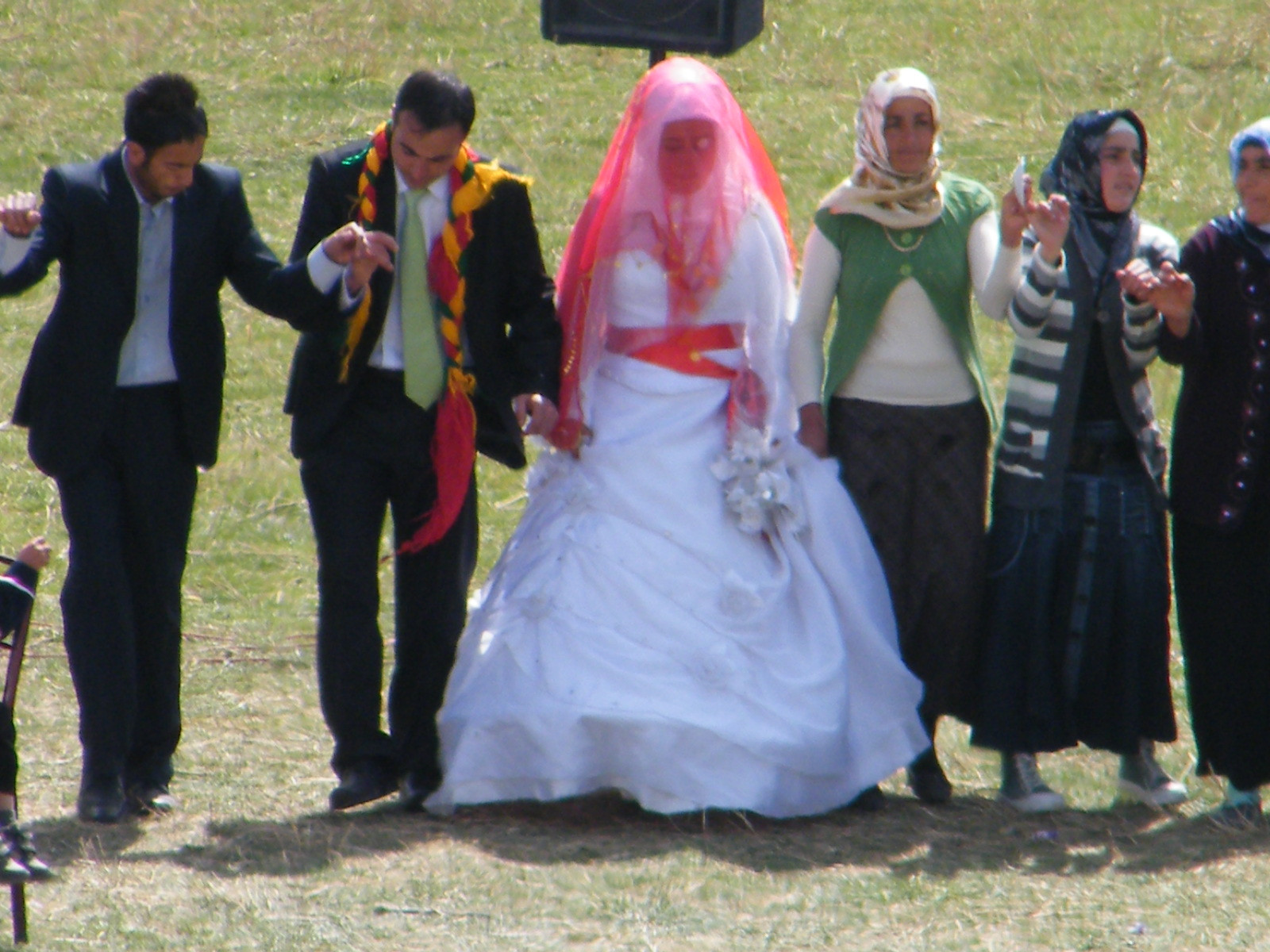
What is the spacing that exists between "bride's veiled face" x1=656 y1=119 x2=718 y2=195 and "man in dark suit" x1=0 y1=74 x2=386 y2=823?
93 centimetres

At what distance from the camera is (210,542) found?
8.41 m

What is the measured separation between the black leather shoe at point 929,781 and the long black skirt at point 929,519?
0.41 feet

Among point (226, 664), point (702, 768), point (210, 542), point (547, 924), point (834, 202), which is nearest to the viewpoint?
point (547, 924)

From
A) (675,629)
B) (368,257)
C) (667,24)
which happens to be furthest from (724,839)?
(667,24)

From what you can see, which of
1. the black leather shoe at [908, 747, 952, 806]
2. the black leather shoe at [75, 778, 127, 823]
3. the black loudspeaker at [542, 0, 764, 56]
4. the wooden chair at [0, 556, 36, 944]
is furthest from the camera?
the black loudspeaker at [542, 0, 764, 56]

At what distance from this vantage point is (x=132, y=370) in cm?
490

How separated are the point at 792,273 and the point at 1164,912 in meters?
1.99

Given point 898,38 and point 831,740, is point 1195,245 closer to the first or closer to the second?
point 831,740

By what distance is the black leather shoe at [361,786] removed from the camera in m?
4.98

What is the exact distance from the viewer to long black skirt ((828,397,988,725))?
5.13 meters

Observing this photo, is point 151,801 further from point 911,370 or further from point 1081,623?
point 1081,623

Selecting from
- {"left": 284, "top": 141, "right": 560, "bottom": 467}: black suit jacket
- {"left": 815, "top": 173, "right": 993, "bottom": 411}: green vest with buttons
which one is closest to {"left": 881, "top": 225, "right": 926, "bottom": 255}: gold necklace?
{"left": 815, "top": 173, "right": 993, "bottom": 411}: green vest with buttons

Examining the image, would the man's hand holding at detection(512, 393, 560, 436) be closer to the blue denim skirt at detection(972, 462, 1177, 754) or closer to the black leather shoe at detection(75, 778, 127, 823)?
the blue denim skirt at detection(972, 462, 1177, 754)

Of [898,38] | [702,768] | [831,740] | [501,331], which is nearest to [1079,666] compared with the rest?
[831,740]
